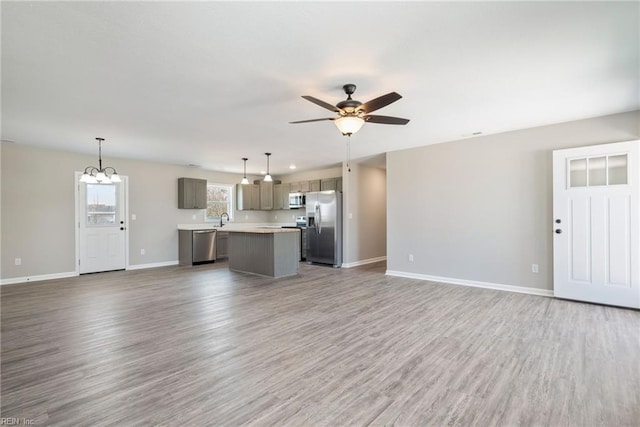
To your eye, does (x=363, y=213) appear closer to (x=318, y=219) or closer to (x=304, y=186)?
(x=318, y=219)

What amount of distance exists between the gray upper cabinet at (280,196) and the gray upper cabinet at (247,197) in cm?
50

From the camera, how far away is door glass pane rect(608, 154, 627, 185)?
148 inches

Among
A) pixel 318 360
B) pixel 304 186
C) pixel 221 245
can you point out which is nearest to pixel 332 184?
pixel 304 186

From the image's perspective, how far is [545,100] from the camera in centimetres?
338

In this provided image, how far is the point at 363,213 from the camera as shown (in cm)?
735

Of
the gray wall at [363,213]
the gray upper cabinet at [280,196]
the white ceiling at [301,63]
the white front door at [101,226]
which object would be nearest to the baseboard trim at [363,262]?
the gray wall at [363,213]

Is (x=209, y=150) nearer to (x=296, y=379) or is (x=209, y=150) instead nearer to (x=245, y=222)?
(x=245, y=222)

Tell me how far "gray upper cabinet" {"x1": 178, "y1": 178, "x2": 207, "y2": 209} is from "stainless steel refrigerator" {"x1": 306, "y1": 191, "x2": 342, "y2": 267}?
274cm

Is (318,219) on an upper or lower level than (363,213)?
lower

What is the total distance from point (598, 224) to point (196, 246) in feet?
24.2

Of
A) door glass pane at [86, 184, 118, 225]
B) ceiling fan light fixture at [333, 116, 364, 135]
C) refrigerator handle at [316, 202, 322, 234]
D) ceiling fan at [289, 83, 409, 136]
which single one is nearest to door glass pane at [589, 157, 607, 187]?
ceiling fan at [289, 83, 409, 136]

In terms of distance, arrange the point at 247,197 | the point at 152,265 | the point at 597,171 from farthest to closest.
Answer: the point at 247,197 → the point at 152,265 → the point at 597,171

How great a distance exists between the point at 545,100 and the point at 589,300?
2.66m

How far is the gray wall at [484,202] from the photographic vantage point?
4.33 meters
